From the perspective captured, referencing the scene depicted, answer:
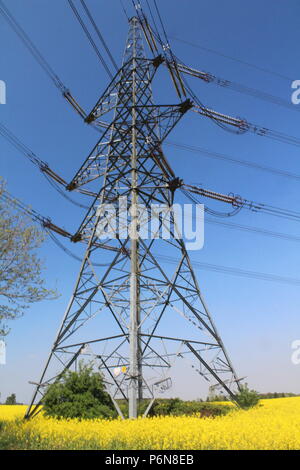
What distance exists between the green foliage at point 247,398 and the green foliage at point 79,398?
5643mm

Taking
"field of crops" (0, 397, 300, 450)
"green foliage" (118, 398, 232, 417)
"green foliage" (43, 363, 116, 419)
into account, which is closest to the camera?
"field of crops" (0, 397, 300, 450)

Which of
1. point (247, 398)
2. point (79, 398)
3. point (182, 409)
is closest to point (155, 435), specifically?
point (79, 398)

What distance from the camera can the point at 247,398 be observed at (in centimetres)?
1352

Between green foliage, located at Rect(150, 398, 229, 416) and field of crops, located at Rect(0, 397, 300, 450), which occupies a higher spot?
field of crops, located at Rect(0, 397, 300, 450)

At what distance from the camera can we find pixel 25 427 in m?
9.84

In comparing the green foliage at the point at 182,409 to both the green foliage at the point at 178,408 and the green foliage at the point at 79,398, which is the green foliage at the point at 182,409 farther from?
the green foliage at the point at 79,398

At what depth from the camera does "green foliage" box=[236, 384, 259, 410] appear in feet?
44.2

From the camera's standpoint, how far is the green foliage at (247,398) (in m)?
13.5

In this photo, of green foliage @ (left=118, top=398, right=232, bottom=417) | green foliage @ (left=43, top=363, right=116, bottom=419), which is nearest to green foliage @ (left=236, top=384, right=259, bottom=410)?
green foliage @ (left=118, top=398, right=232, bottom=417)

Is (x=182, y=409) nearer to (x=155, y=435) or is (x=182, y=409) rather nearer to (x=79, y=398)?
(x=79, y=398)

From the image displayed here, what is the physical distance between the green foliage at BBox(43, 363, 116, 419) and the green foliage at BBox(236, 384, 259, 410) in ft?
18.5

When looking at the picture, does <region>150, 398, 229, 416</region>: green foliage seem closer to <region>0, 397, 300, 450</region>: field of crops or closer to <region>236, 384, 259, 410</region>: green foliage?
<region>236, 384, 259, 410</region>: green foliage

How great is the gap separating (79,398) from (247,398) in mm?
7233
